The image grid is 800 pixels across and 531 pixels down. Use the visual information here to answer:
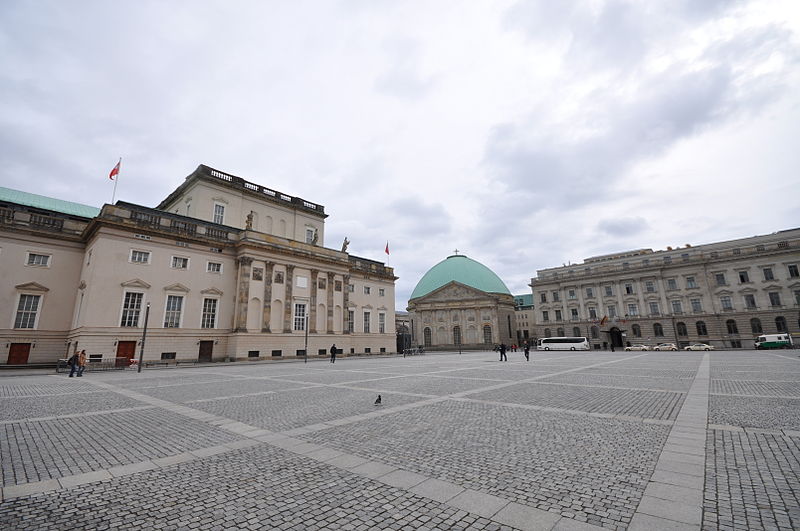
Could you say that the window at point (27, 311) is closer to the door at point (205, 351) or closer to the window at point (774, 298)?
the door at point (205, 351)

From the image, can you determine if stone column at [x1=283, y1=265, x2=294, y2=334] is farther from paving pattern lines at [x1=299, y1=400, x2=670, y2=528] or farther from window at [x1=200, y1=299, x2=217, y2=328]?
paving pattern lines at [x1=299, y1=400, x2=670, y2=528]

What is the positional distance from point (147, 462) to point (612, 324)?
3066 inches

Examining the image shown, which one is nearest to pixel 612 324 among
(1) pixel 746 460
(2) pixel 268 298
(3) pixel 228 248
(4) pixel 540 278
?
(4) pixel 540 278

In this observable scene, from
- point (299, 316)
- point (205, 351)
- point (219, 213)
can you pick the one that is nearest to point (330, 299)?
point (299, 316)

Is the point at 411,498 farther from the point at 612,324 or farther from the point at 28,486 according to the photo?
the point at 612,324

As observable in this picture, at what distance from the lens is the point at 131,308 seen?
30266 mm

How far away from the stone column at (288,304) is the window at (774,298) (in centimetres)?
7347

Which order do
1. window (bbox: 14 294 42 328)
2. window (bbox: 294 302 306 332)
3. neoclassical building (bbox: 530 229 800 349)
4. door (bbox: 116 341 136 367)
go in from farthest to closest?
1. neoclassical building (bbox: 530 229 800 349)
2. window (bbox: 294 302 306 332)
3. window (bbox: 14 294 42 328)
4. door (bbox: 116 341 136 367)

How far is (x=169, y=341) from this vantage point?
31.8 m

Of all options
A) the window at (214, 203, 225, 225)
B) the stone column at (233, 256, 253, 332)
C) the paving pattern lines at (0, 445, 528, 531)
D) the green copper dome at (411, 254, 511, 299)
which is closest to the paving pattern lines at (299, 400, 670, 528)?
the paving pattern lines at (0, 445, 528, 531)

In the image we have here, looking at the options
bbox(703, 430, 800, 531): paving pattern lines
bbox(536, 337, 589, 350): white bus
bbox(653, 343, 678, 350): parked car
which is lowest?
bbox(703, 430, 800, 531): paving pattern lines

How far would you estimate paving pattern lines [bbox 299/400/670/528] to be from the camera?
439 cm

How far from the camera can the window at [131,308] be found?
29.8 metres

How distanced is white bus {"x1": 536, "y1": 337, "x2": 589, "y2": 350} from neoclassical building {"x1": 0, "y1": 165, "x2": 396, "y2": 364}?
37.3 meters
